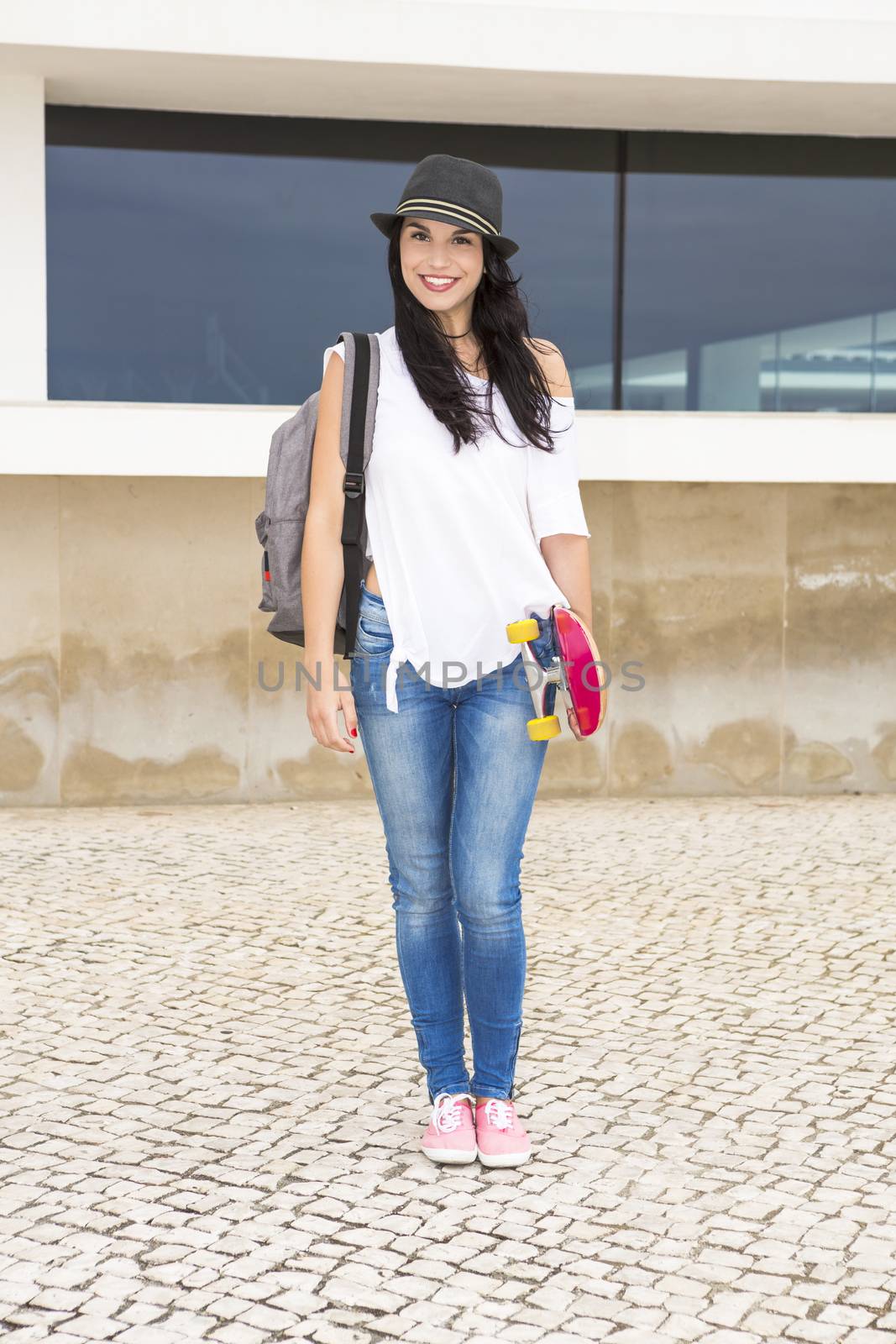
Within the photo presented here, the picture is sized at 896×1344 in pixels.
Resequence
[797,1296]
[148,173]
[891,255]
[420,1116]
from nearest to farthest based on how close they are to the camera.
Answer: [797,1296], [420,1116], [148,173], [891,255]

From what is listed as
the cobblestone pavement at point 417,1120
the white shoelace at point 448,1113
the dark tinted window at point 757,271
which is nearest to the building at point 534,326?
the dark tinted window at point 757,271

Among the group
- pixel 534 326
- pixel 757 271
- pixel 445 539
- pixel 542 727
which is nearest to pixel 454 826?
pixel 542 727

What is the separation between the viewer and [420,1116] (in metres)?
3.71

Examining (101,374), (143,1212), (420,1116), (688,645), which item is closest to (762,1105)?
(420,1116)

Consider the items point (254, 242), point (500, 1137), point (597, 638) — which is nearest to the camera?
point (500, 1137)

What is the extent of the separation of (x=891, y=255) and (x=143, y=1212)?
27.0 feet

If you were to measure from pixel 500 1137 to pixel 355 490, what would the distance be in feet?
4.80

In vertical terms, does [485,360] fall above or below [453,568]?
above

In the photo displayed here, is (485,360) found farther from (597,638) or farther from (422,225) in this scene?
(597,638)

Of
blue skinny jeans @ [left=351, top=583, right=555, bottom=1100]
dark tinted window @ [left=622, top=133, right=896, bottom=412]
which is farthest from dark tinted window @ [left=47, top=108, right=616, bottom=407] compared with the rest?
blue skinny jeans @ [left=351, top=583, right=555, bottom=1100]

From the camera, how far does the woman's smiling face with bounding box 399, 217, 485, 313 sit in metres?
3.13

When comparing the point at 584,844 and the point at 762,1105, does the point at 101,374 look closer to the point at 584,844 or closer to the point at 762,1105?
the point at 584,844

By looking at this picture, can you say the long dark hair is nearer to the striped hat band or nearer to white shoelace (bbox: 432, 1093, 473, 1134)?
the striped hat band

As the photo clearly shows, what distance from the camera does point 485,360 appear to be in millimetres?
3225
